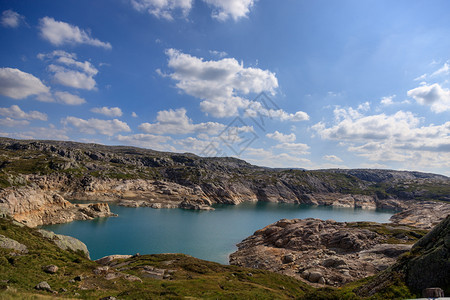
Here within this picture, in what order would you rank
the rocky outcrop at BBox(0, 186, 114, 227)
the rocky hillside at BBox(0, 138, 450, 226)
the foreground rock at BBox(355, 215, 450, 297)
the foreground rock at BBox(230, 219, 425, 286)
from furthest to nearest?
the rocky hillside at BBox(0, 138, 450, 226), the rocky outcrop at BBox(0, 186, 114, 227), the foreground rock at BBox(230, 219, 425, 286), the foreground rock at BBox(355, 215, 450, 297)

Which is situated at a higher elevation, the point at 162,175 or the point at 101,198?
the point at 162,175

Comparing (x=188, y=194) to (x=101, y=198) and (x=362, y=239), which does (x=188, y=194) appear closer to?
(x=101, y=198)

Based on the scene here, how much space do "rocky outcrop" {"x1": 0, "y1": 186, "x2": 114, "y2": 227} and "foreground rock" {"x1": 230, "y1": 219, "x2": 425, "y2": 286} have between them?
174ft

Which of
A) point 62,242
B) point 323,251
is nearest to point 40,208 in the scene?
point 62,242

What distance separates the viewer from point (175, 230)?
66688 millimetres

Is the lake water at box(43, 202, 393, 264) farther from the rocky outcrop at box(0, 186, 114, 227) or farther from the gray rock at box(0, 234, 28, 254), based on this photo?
the gray rock at box(0, 234, 28, 254)

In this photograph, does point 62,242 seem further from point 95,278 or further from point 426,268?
point 426,268

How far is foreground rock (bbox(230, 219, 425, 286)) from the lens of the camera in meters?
35.0

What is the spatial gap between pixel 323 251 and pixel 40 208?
246 feet

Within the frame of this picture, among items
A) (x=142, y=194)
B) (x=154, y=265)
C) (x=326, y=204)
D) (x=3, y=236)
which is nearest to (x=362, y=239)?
(x=154, y=265)

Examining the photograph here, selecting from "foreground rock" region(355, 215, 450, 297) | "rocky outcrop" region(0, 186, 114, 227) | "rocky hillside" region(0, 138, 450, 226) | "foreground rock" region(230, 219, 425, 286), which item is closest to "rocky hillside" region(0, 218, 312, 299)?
"foreground rock" region(230, 219, 425, 286)

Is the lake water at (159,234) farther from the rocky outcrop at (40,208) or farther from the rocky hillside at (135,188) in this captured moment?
the rocky hillside at (135,188)

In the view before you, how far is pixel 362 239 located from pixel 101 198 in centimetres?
11182

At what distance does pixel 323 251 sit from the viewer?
4462 centimetres
